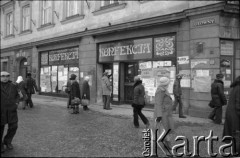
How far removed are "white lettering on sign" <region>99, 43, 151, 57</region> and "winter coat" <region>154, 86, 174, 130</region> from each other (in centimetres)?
678

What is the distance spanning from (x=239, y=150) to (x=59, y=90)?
13.7 meters

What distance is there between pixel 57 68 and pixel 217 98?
1142 centimetres

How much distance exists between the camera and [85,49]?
50.5 ft

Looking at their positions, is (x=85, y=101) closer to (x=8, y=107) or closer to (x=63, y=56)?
(x=63, y=56)

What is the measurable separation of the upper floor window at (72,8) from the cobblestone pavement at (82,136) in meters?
8.27

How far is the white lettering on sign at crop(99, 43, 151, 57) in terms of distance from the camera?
12.4 meters

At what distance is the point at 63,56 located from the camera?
17.2 m

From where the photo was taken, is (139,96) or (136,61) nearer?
(139,96)

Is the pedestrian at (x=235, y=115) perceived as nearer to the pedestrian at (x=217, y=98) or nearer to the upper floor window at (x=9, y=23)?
the pedestrian at (x=217, y=98)

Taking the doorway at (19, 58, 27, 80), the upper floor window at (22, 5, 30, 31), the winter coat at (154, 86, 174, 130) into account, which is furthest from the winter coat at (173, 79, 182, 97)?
the upper floor window at (22, 5, 30, 31)

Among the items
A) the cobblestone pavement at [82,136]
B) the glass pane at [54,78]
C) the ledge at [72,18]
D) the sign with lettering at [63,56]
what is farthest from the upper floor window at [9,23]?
the cobblestone pavement at [82,136]

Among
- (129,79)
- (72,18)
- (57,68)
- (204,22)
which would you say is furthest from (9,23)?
(204,22)

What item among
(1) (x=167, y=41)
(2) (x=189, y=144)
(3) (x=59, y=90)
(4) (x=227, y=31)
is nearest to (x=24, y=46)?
(3) (x=59, y=90)

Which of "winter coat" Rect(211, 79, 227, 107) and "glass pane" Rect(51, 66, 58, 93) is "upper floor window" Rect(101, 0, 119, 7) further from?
"winter coat" Rect(211, 79, 227, 107)
